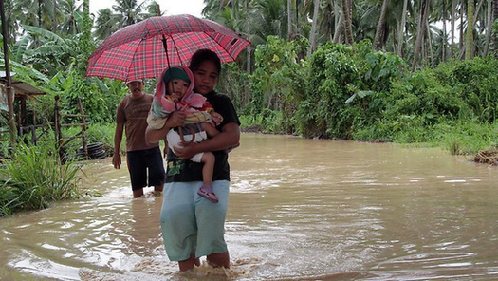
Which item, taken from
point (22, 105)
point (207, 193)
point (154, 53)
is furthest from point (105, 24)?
point (207, 193)

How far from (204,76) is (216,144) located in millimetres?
426

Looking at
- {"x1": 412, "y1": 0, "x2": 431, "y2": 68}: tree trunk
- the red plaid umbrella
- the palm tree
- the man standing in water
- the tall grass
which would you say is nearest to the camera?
the red plaid umbrella

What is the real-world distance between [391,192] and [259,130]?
23.6 metres

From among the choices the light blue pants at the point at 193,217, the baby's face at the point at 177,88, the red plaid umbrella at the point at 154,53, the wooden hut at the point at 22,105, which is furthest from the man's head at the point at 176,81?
the wooden hut at the point at 22,105

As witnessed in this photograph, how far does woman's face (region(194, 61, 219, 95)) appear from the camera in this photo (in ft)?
10.4

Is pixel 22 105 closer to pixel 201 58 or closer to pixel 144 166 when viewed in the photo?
pixel 144 166

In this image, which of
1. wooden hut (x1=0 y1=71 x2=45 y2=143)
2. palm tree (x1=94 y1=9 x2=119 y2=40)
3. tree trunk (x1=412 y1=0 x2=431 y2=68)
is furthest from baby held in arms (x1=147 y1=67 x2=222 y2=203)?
palm tree (x1=94 y1=9 x2=119 y2=40)

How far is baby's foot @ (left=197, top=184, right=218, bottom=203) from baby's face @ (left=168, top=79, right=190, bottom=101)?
20.9 inches

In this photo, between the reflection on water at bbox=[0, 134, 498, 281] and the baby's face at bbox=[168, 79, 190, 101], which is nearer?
the baby's face at bbox=[168, 79, 190, 101]

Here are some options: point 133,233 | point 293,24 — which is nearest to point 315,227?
point 133,233

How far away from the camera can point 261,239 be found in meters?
4.56

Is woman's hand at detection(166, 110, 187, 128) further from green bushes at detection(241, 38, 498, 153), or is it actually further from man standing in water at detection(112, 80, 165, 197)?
green bushes at detection(241, 38, 498, 153)

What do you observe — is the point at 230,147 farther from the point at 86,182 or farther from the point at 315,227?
the point at 86,182

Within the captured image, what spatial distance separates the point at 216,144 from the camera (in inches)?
121
